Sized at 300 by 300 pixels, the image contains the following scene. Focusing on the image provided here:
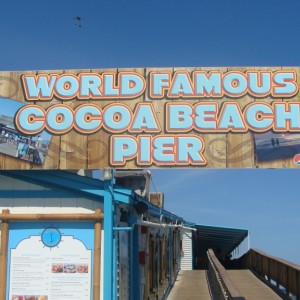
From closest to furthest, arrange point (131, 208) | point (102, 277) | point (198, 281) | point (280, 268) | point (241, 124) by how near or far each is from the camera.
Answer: point (102, 277) → point (241, 124) → point (131, 208) → point (280, 268) → point (198, 281)

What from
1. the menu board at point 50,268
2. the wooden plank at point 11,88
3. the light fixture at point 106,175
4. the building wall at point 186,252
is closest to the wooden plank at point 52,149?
the wooden plank at point 11,88

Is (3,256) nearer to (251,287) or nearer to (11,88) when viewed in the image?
(11,88)

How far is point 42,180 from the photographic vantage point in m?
10.4

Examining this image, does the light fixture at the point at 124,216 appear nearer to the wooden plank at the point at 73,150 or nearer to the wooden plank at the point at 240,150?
the wooden plank at the point at 73,150

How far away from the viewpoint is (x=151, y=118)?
10812 mm

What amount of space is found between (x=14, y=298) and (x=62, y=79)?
4533 mm

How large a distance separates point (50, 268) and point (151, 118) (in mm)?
3588

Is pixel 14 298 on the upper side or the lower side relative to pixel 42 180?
lower

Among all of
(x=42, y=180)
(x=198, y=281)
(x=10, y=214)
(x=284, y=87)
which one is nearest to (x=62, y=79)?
(x=42, y=180)

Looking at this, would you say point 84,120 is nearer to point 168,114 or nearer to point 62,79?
point 62,79

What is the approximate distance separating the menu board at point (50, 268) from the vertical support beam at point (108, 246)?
16.5 inches

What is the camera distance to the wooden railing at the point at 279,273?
13.4m

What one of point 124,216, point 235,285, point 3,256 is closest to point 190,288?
point 235,285

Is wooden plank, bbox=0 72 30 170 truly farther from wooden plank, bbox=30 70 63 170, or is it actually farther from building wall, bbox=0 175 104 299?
building wall, bbox=0 175 104 299
